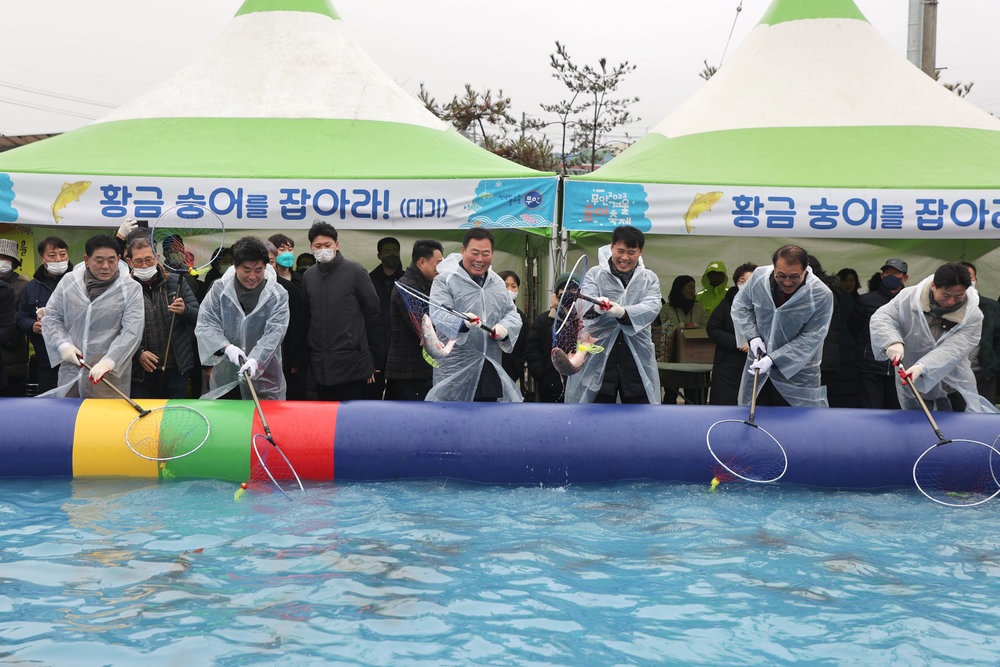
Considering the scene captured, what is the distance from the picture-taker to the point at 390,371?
638 cm

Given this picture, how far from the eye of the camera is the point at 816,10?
9305 mm

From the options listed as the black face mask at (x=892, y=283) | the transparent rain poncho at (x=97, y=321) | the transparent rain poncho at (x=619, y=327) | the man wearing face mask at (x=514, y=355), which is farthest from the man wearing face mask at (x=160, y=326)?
the black face mask at (x=892, y=283)

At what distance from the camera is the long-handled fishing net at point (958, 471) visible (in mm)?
5523

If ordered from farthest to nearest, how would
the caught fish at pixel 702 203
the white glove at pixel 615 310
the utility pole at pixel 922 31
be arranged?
the utility pole at pixel 922 31 → the caught fish at pixel 702 203 → the white glove at pixel 615 310

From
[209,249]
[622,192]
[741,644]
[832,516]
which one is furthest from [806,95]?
[741,644]

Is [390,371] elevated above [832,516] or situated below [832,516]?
above

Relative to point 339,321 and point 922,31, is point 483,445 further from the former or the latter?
point 922,31

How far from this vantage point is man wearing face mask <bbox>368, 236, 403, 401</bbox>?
7.05 meters

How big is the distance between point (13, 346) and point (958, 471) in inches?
253

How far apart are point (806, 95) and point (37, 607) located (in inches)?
304

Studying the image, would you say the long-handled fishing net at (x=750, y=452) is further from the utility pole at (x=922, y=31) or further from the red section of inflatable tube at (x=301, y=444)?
the utility pole at (x=922, y=31)

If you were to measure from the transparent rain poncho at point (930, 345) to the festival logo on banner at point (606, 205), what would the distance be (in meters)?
2.13

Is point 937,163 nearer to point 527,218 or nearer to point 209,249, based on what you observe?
point 527,218

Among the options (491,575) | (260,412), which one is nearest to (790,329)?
(491,575)
